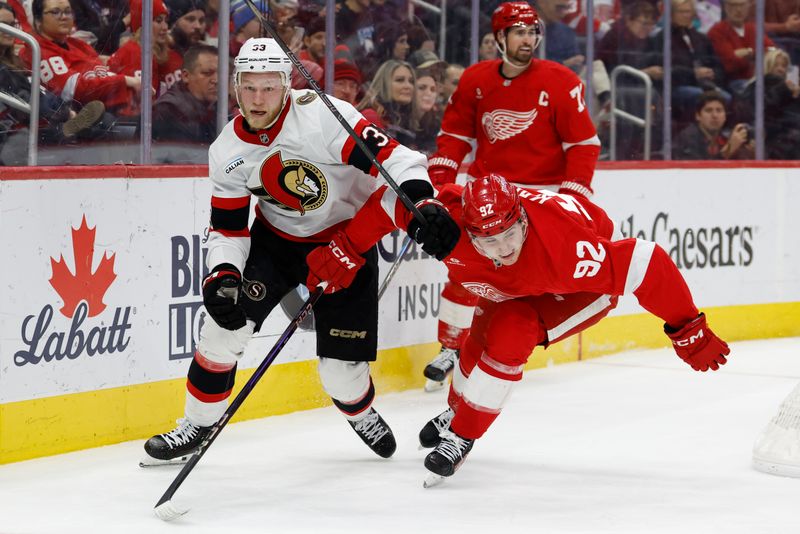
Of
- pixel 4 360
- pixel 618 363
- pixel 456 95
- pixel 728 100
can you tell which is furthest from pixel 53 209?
pixel 728 100

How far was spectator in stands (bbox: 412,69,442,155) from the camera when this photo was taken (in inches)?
220

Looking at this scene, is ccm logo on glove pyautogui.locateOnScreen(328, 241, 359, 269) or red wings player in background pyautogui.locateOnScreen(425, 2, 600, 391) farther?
red wings player in background pyautogui.locateOnScreen(425, 2, 600, 391)

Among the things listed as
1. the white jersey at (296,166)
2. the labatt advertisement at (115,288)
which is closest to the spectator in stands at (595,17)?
the labatt advertisement at (115,288)

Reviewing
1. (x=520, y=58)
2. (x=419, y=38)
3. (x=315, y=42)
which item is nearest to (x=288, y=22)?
(x=315, y=42)

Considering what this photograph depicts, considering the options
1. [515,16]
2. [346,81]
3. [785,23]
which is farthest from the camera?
[785,23]

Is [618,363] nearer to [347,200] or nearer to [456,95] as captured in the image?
[456,95]

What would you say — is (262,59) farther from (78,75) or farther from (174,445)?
(174,445)

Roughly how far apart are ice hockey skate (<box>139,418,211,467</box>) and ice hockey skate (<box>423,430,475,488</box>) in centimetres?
67

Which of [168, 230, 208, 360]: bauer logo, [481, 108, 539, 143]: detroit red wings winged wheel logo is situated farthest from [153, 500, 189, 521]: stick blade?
[481, 108, 539, 143]: detroit red wings winged wheel logo


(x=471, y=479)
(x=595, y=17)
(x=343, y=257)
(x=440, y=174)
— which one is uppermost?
(x=595, y=17)

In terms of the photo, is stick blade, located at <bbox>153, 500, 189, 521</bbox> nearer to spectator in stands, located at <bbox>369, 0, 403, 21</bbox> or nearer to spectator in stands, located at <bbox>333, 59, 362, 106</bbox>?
spectator in stands, located at <bbox>333, 59, 362, 106</bbox>

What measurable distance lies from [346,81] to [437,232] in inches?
83.8

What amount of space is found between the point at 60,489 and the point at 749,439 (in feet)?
6.92

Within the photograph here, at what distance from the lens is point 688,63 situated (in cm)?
674
